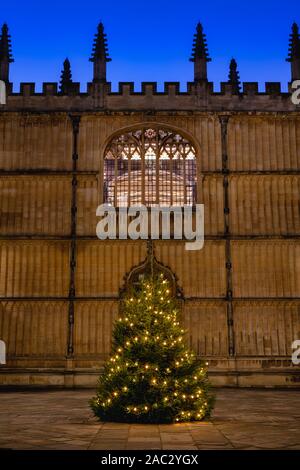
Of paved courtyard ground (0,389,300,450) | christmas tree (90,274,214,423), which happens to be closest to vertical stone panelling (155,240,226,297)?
paved courtyard ground (0,389,300,450)

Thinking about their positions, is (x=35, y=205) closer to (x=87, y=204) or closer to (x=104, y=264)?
(x=87, y=204)

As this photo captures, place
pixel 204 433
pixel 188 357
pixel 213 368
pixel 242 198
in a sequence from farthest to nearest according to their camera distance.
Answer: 1. pixel 242 198
2. pixel 213 368
3. pixel 188 357
4. pixel 204 433

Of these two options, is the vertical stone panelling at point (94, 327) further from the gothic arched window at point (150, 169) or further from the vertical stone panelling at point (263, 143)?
the vertical stone panelling at point (263, 143)

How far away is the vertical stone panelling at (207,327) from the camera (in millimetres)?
18469

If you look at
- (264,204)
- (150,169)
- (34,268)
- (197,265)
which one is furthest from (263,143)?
(34,268)

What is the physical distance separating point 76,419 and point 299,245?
11042mm

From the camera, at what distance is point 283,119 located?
20.1 metres

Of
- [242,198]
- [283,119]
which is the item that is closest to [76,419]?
[242,198]

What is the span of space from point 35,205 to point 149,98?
5.41m

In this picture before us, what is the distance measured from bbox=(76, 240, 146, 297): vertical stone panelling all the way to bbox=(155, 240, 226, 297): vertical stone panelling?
85 cm

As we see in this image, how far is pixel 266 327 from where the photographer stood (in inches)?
733

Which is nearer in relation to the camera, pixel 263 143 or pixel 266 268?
pixel 266 268

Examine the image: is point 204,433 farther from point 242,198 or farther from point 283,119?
point 283,119

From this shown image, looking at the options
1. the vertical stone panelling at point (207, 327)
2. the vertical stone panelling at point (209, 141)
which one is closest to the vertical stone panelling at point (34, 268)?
the vertical stone panelling at point (207, 327)
